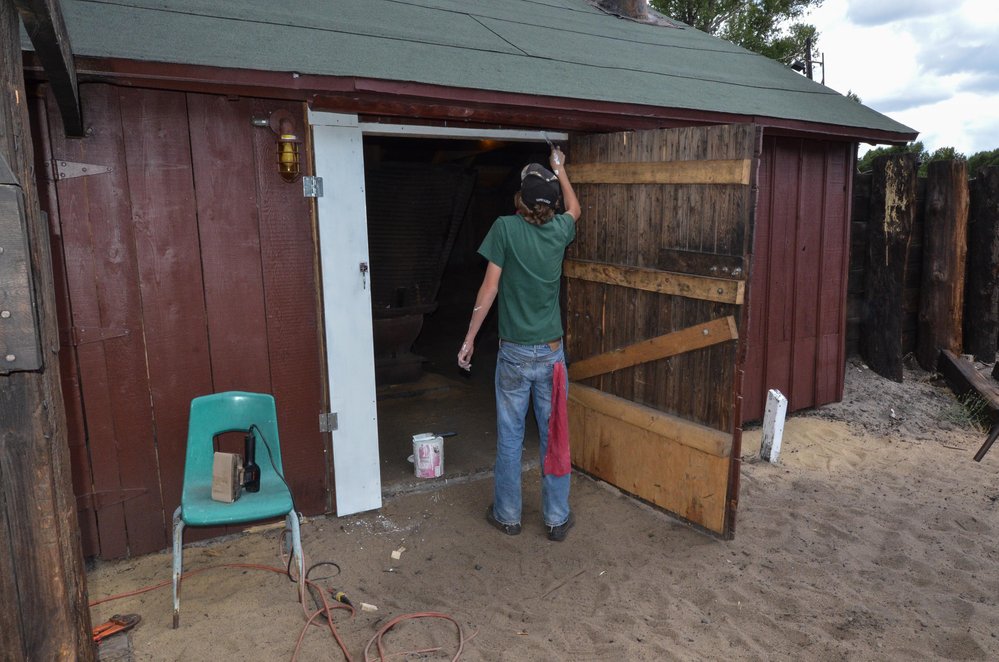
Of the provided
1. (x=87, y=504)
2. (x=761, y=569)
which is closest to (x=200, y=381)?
(x=87, y=504)

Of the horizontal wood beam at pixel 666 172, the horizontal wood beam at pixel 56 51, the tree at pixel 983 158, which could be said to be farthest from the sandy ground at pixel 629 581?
the tree at pixel 983 158

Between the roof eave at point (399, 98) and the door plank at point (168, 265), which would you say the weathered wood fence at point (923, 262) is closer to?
the roof eave at point (399, 98)

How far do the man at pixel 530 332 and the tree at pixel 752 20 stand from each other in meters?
20.0

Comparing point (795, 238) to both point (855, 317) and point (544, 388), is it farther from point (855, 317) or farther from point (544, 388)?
point (544, 388)

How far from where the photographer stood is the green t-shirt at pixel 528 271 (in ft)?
12.8

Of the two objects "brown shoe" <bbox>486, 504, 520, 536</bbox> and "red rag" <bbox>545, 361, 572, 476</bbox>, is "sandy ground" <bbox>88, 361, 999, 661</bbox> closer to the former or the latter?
"brown shoe" <bbox>486, 504, 520, 536</bbox>

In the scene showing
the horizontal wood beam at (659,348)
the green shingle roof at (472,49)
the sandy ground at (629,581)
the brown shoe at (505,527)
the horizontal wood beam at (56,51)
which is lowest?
the sandy ground at (629,581)

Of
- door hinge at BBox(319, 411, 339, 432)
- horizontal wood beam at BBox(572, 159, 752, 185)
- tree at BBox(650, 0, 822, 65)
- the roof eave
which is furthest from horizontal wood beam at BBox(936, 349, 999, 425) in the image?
tree at BBox(650, 0, 822, 65)

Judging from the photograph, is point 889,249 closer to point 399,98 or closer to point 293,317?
point 399,98

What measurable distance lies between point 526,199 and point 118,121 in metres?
2.13

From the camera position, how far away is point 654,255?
4371mm

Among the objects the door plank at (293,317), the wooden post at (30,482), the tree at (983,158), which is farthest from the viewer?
the tree at (983,158)

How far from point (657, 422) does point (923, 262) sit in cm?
468

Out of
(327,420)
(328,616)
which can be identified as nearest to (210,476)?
(327,420)
